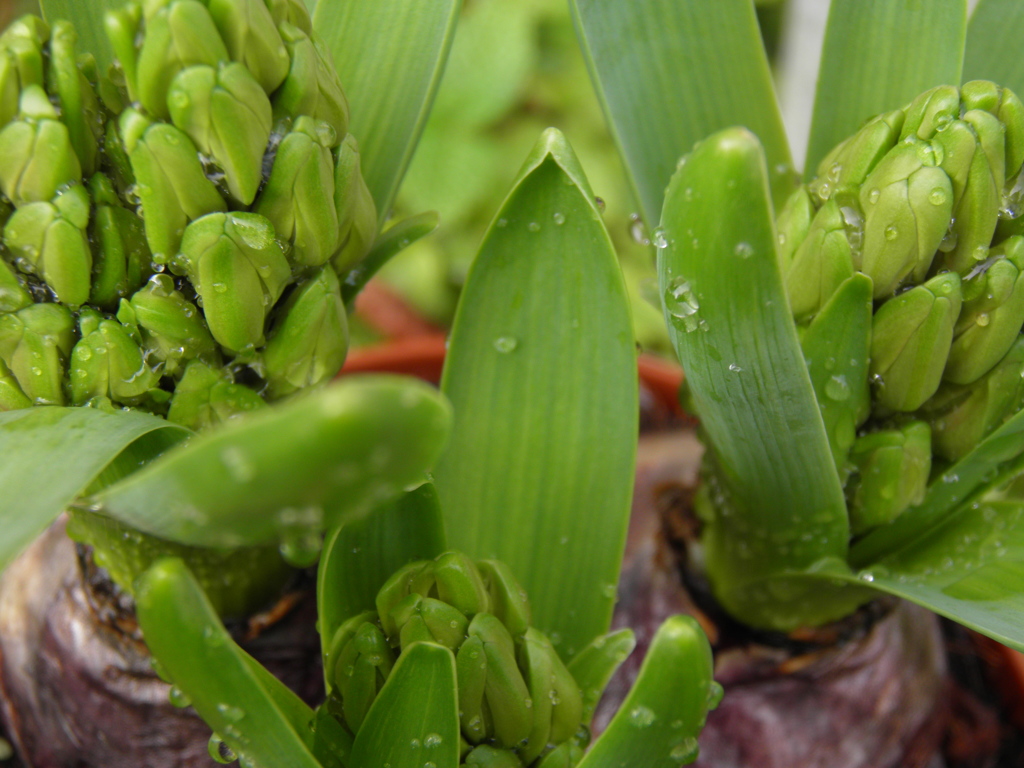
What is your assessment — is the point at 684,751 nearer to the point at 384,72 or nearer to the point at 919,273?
the point at 919,273

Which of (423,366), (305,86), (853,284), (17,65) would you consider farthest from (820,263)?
(423,366)

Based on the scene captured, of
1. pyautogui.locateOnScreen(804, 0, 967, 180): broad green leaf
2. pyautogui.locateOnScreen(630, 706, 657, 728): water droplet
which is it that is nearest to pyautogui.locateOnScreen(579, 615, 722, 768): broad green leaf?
pyautogui.locateOnScreen(630, 706, 657, 728): water droplet

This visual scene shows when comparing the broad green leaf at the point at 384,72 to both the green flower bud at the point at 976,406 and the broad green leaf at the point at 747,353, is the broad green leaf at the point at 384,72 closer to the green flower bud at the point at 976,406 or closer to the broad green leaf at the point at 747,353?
the broad green leaf at the point at 747,353

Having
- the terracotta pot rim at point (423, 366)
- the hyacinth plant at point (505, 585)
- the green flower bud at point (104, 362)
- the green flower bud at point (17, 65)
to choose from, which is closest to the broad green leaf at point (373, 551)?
the hyacinth plant at point (505, 585)

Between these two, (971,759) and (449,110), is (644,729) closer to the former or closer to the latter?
(971,759)

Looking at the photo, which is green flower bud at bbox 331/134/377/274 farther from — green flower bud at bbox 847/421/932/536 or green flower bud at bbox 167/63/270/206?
green flower bud at bbox 847/421/932/536
